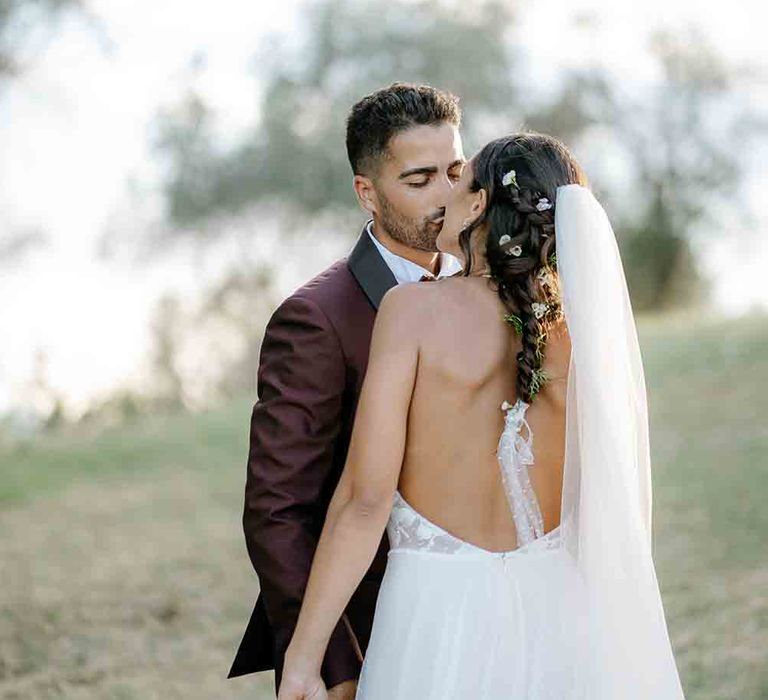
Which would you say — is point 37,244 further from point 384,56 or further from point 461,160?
point 461,160

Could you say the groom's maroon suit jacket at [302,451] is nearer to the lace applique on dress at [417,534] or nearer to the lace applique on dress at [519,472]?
the lace applique on dress at [417,534]

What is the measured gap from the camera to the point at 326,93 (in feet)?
81.6

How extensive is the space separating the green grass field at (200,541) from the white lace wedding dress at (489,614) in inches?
146

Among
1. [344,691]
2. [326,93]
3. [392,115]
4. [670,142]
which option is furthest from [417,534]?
[326,93]

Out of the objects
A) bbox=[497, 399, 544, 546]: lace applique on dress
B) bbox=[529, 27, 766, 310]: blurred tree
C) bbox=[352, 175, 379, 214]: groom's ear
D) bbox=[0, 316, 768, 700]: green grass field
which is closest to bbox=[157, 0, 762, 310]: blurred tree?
bbox=[529, 27, 766, 310]: blurred tree

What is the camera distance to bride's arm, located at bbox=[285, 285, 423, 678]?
287cm

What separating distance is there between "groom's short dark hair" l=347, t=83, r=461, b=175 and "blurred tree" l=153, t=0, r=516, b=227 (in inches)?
775

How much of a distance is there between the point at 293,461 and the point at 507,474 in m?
0.57

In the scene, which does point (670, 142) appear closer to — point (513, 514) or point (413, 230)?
Result: point (413, 230)

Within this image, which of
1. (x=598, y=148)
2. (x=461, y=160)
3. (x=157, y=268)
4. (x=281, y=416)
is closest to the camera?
(x=281, y=416)

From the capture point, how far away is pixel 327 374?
10.7 ft

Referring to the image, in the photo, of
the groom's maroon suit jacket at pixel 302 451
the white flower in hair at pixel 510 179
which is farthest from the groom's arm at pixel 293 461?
the white flower in hair at pixel 510 179

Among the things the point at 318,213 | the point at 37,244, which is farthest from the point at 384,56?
the point at 37,244

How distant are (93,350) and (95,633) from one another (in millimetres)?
8234
